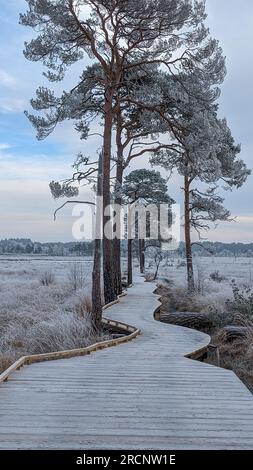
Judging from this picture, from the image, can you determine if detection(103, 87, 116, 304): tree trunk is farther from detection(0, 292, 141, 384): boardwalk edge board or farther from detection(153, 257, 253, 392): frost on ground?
detection(0, 292, 141, 384): boardwalk edge board

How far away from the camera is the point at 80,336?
9500 mm

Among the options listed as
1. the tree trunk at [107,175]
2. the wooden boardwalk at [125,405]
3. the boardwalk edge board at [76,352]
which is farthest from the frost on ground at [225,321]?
the tree trunk at [107,175]

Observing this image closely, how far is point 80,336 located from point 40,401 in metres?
4.41

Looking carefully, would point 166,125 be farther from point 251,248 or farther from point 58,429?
point 251,248

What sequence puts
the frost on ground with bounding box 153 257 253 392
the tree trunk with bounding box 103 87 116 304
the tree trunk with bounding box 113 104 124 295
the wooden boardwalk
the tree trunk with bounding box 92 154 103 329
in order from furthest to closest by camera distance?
the tree trunk with bounding box 113 104 124 295, the tree trunk with bounding box 103 87 116 304, the tree trunk with bounding box 92 154 103 329, the frost on ground with bounding box 153 257 253 392, the wooden boardwalk

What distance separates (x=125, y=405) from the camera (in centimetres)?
505

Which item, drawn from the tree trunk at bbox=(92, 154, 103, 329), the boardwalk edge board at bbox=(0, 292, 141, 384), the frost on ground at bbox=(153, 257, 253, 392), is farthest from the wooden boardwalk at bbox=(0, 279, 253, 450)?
the tree trunk at bbox=(92, 154, 103, 329)

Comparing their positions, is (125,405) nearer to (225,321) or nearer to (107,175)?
(225,321)

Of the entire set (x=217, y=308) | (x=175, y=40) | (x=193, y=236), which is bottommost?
(x=217, y=308)

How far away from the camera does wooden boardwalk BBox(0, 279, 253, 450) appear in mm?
4059

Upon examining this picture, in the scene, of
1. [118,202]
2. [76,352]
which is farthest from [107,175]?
[76,352]

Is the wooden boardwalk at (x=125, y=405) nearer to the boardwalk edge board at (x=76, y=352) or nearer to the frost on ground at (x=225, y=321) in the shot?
the boardwalk edge board at (x=76, y=352)
